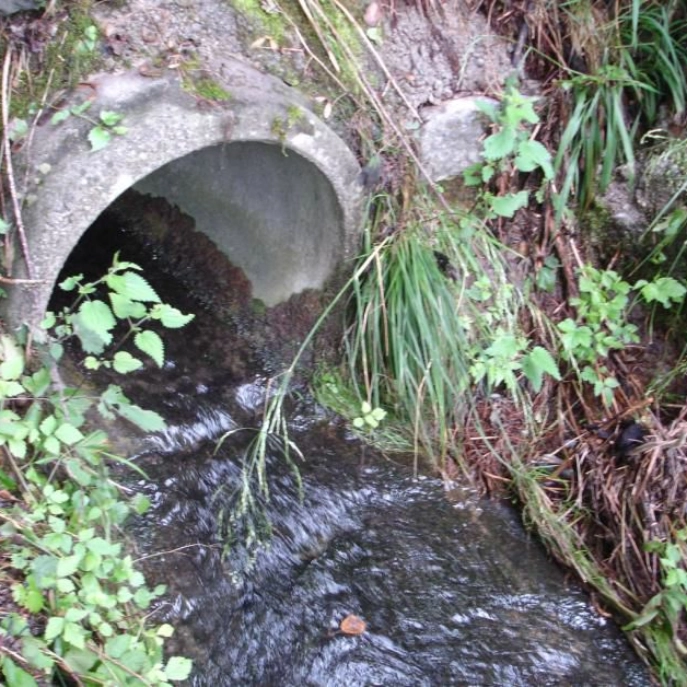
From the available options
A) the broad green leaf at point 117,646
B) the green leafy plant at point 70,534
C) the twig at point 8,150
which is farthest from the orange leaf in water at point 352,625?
the twig at point 8,150

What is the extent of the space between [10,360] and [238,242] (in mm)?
1811

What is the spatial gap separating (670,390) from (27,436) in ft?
8.72

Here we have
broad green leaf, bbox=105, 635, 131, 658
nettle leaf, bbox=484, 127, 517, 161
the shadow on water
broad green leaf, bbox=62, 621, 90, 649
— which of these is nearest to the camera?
broad green leaf, bbox=62, 621, 90, 649

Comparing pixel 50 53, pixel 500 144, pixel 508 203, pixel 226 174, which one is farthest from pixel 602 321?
pixel 50 53

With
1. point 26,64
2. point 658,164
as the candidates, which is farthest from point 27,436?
point 658,164

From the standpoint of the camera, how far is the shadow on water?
8.66 ft

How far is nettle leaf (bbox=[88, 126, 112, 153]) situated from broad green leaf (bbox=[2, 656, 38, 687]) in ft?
5.17

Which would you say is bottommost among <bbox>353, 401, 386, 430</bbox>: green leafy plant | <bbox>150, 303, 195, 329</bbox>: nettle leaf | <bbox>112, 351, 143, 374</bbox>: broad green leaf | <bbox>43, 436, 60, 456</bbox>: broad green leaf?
<bbox>353, 401, 386, 430</bbox>: green leafy plant

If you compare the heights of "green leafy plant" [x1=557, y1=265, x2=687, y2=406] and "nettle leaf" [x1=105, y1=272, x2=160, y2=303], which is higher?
"nettle leaf" [x1=105, y1=272, x2=160, y2=303]

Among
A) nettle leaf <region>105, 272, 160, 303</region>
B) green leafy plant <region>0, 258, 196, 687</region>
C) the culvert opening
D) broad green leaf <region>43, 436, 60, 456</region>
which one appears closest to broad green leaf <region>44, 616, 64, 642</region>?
green leafy plant <region>0, 258, 196, 687</region>

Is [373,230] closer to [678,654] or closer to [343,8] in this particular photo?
[343,8]

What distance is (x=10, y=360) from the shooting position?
235cm

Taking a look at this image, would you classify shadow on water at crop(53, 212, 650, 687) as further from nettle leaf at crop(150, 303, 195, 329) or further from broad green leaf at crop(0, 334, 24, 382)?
nettle leaf at crop(150, 303, 195, 329)

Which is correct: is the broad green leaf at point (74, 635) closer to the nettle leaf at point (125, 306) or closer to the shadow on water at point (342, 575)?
the shadow on water at point (342, 575)
